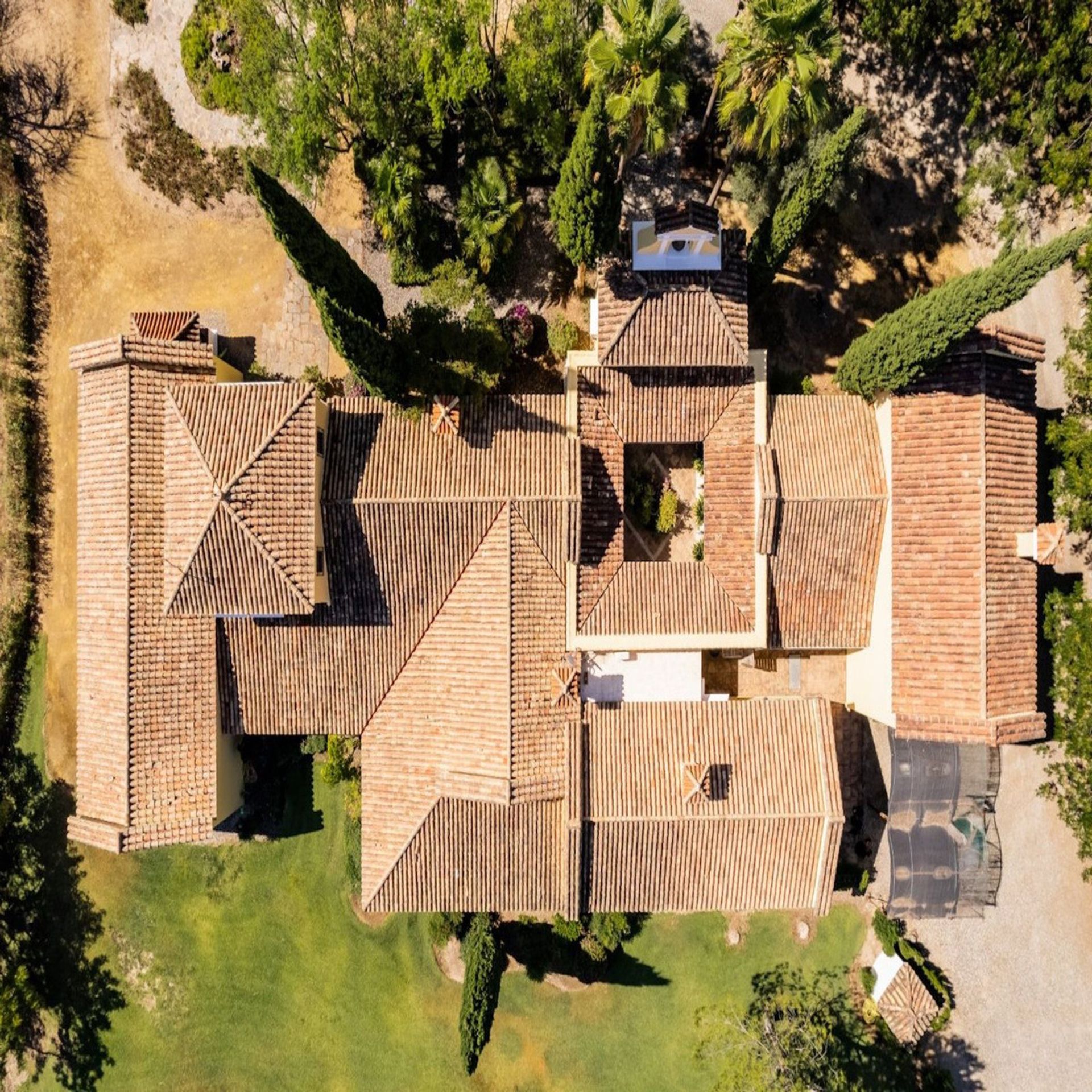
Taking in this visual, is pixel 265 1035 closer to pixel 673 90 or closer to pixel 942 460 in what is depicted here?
pixel 942 460

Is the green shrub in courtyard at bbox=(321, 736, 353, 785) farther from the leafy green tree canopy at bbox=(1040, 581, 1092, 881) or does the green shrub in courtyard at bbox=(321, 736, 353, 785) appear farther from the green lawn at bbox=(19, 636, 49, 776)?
the leafy green tree canopy at bbox=(1040, 581, 1092, 881)

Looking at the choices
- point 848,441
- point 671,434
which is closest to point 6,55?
point 671,434

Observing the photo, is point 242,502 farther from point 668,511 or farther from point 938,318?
point 938,318

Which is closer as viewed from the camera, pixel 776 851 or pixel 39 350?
pixel 776 851

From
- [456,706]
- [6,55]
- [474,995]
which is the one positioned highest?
[6,55]

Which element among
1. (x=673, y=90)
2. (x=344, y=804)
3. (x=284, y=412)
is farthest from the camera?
(x=344, y=804)

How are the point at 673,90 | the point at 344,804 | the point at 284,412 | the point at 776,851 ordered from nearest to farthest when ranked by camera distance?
the point at 673,90, the point at 284,412, the point at 776,851, the point at 344,804

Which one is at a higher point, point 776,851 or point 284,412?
point 284,412

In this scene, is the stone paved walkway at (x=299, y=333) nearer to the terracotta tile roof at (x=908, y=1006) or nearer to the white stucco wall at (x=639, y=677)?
the white stucco wall at (x=639, y=677)
